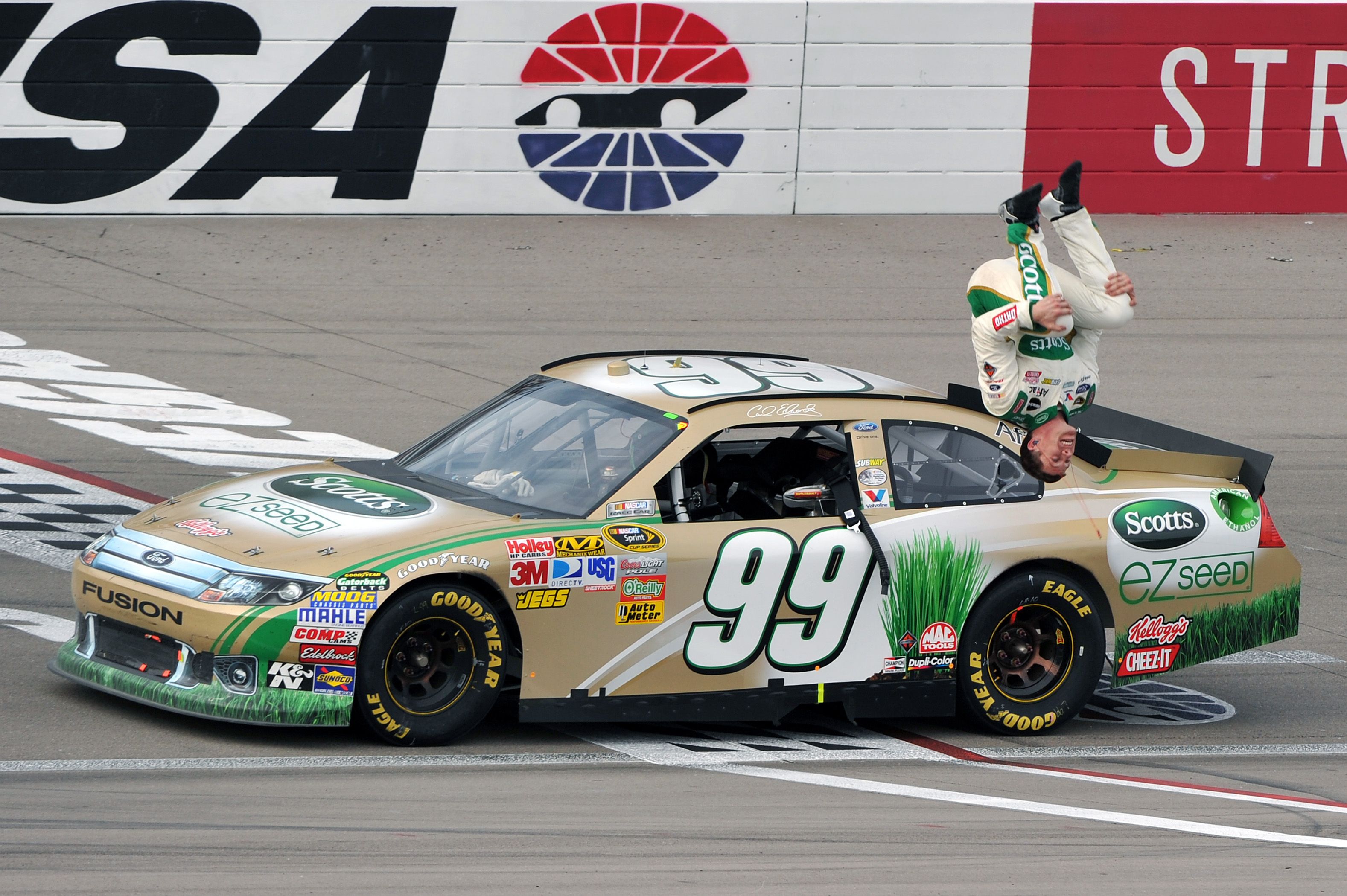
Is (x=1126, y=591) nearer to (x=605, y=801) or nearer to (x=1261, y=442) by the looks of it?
(x=605, y=801)

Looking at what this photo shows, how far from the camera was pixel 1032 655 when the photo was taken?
7.57 meters

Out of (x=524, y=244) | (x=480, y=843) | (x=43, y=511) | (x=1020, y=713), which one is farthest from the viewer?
(x=524, y=244)

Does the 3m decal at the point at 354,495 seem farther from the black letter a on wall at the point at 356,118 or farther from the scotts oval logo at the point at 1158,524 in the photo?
the black letter a on wall at the point at 356,118

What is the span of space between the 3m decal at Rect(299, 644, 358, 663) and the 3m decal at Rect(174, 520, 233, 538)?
65 cm

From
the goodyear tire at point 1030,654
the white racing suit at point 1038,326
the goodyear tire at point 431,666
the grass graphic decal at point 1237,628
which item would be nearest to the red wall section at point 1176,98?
the grass graphic decal at point 1237,628

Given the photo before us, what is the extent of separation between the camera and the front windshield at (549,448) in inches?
279

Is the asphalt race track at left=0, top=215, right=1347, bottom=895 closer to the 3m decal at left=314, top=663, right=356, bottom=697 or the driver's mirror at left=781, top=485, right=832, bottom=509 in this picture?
the 3m decal at left=314, top=663, right=356, bottom=697

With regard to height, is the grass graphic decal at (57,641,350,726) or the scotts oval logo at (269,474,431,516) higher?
the scotts oval logo at (269,474,431,516)

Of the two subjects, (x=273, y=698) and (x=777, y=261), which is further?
→ (x=777, y=261)

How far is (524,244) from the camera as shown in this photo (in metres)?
17.7

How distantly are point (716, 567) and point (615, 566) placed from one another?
1.35 ft

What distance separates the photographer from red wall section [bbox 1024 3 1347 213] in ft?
61.5

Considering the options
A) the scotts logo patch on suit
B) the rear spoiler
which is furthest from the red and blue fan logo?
the scotts logo patch on suit

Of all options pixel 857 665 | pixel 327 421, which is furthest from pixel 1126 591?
pixel 327 421
